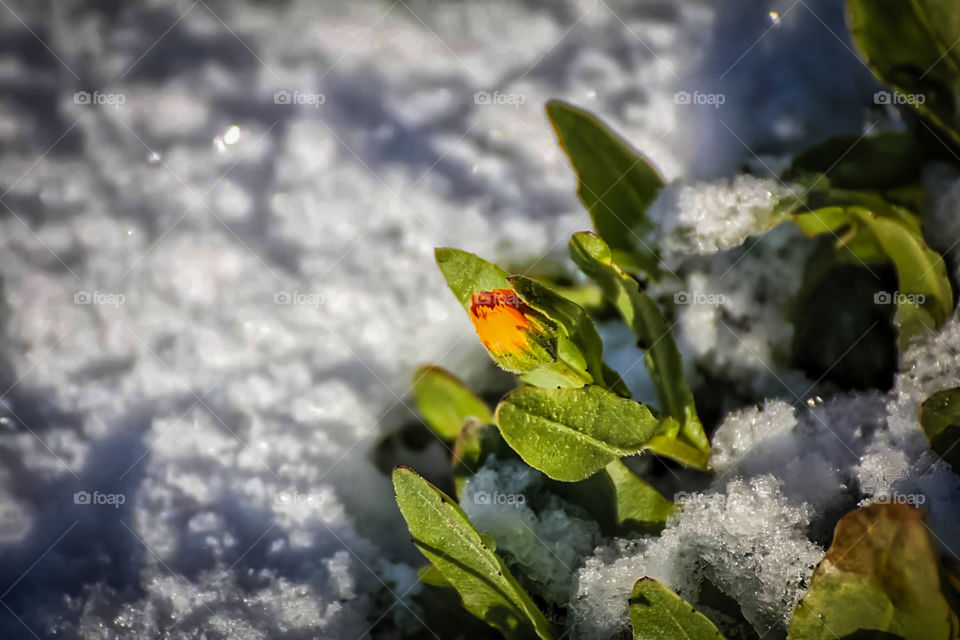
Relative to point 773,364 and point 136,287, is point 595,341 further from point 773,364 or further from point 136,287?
point 136,287

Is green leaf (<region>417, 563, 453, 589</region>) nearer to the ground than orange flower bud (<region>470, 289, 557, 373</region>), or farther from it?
nearer to the ground

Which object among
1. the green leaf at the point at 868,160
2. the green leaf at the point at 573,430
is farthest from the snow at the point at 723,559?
the green leaf at the point at 868,160

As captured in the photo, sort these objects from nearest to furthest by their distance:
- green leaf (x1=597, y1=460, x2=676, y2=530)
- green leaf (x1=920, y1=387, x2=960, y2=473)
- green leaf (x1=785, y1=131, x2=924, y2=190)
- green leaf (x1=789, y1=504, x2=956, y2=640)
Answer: green leaf (x1=789, y1=504, x2=956, y2=640)
green leaf (x1=920, y1=387, x2=960, y2=473)
green leaf (x1=597, y1=460, x2=676, y2=530)
green leaf (x1=785, y1=131, x2=924, y2=190)

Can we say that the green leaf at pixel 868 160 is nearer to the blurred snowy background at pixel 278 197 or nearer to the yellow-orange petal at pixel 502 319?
the blurred snowy background at pixel 278 197

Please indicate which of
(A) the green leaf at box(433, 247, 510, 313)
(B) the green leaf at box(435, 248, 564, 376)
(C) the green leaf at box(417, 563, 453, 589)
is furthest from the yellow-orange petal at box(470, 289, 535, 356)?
(C) the green leaf at box(417, 563, 453, 589)

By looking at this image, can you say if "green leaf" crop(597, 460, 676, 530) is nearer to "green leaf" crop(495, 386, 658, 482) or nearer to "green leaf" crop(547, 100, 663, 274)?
"green leaf" crop(495, 386, 658, 482)

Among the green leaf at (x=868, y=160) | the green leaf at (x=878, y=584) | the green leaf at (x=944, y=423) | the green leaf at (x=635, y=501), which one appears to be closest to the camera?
the green leaf at (x=878, y=584)
